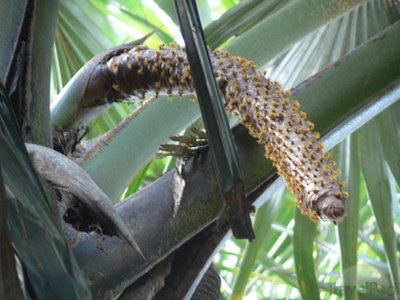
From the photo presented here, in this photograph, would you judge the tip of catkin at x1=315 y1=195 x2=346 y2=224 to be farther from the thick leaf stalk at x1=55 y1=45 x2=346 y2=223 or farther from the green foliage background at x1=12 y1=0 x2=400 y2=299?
the green foliage background at x1=12 y1=0 x2=400 y2=299

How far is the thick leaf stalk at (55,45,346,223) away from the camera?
647mm

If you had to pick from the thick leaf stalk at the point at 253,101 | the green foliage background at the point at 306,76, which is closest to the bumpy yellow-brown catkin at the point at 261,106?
the thick leaf stalk at the point at 253,101

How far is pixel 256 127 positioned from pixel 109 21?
106cm

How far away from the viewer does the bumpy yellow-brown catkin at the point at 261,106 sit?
2.10 ft

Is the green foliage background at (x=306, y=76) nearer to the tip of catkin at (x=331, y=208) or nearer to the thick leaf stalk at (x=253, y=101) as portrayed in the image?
the thick leaf stalk at (x=253, y=101)

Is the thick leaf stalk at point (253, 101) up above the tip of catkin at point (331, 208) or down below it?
above

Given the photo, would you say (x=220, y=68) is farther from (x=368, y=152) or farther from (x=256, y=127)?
(x=368, y=152)

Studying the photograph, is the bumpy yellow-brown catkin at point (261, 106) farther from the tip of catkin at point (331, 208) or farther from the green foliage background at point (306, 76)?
the green foliage background at point (306, 76)

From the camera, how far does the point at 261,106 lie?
0.79 meters

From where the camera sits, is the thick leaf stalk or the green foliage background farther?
the green foliage background

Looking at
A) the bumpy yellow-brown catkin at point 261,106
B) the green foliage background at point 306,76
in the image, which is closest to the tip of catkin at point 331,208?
the bumpy yellow-brown catkin at point 261,106

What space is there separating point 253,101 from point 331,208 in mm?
248

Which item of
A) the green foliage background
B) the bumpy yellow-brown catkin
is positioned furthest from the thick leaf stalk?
the green foliage background

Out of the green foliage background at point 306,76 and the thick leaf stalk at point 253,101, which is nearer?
the thick leaf stalk at point 253,101
